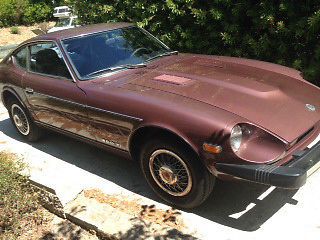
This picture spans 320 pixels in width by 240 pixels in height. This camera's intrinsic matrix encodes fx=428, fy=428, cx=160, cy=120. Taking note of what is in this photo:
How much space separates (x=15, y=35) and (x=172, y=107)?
16052 mm

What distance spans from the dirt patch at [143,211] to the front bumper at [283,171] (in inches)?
28.8

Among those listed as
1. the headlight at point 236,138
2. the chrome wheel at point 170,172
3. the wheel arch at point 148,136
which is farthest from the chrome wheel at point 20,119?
the headlight at point 236,138

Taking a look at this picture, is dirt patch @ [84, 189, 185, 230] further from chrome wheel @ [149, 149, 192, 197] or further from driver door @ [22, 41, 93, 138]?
driver door @ [22, 41, 93, 138]

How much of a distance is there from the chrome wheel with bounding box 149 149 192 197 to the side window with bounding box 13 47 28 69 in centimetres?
258

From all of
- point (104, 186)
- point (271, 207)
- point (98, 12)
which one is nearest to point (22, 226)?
point (104, 186)

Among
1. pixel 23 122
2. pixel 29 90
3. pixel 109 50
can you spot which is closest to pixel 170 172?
pixel 109 50

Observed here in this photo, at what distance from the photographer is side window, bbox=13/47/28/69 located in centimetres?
559

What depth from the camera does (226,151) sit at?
3350 mm

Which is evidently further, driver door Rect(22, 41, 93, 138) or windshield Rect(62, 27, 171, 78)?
windshield Rect(62, 27, 171, 78)

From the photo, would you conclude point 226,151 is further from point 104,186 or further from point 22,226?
point 22,226

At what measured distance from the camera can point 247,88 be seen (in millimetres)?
4012

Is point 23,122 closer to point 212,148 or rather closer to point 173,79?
point 173,79

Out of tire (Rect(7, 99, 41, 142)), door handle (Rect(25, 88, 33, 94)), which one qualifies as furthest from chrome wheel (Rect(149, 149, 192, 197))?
tire (Rect(7, 99, 41, 142))

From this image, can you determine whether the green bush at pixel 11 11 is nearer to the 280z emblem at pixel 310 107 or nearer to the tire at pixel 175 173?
the tire at pixel 175 173
